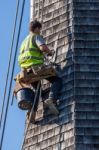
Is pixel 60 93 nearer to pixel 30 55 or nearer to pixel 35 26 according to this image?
pixel 30 55

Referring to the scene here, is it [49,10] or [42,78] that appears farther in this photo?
[49,10]

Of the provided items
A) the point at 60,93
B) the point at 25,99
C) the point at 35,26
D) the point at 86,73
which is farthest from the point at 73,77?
the point at 35,26

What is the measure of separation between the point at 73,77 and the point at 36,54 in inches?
29.4

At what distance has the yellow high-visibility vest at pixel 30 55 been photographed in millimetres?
18781

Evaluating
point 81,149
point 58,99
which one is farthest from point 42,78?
point 81,149

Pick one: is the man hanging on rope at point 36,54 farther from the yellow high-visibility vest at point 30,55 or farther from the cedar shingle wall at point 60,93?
the cedar shingle wall at point 60,93

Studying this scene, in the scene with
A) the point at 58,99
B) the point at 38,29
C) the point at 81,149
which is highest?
the point at 38,29

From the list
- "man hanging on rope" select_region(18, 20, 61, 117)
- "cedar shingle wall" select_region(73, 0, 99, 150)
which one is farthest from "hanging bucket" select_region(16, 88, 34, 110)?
"cedar shingle wall" select_region(73, 0, 99, 150)

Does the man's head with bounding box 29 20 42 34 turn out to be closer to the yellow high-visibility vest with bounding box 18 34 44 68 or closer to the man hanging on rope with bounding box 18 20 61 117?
the man hanging on rope with bounding box 18 20 61 117

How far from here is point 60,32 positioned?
19.5 meters

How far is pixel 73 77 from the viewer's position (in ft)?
61.5

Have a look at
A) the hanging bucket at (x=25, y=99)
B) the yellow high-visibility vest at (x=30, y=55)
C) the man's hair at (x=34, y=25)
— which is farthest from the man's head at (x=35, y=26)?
the hanging bucket at (x=25, y=99)

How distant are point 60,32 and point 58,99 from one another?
1.45m

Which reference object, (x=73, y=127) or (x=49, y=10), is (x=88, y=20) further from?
(x=73, y=127)
